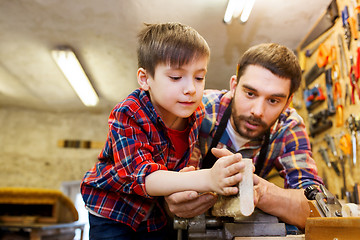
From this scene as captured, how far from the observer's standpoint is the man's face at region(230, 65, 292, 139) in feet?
4.99

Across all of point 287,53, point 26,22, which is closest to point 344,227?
point 287,53

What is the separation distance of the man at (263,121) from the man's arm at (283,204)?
25 centimetres

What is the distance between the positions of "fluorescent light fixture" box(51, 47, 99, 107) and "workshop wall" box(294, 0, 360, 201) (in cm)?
283

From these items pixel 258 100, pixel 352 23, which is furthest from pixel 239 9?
pixel 258 100

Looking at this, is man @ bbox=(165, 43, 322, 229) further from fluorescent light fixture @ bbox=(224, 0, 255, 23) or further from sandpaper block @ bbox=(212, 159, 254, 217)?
fluorescent light fixture @ bbox=(224, 0, 255, 23)

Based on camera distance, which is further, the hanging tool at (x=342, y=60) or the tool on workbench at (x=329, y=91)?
the tool on workbench at (x=329, y=91)

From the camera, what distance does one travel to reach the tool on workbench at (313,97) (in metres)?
3.06

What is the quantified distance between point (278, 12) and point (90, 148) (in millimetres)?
4733

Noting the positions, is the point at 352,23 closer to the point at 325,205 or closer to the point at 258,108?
the point at 258,108

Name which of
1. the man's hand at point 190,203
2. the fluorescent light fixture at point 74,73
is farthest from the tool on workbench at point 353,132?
the fluorescent light fixture at point 74,73

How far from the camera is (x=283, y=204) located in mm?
1222

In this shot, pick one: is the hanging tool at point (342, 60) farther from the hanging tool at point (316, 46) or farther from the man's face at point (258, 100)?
the man's face at point (258, 100)

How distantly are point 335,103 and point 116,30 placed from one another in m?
2.35

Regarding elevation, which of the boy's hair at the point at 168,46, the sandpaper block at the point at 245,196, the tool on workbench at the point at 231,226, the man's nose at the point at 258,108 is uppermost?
the boy's hair at the point at 168,46
